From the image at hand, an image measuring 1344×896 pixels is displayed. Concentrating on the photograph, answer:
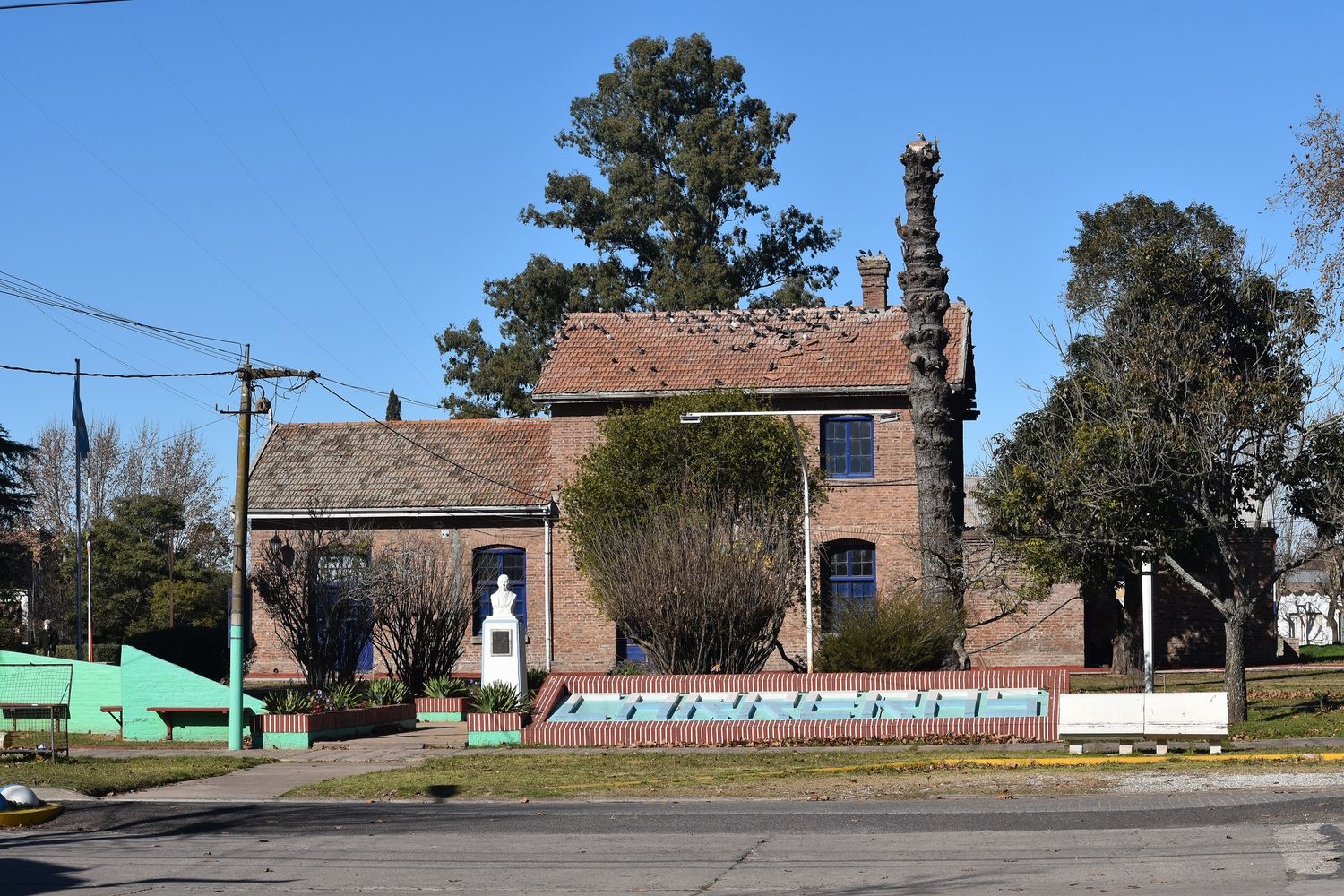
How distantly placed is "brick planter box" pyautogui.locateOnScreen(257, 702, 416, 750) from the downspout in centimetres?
1316

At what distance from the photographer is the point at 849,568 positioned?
37500 millimetres

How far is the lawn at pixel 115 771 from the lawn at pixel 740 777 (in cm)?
210

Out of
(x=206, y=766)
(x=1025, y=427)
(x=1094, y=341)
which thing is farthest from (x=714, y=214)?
(x=206, y=766)

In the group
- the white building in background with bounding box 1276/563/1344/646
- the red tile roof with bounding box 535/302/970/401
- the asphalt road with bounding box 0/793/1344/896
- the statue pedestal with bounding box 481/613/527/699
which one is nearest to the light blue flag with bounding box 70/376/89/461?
the red tile roof with bounding box 535/302/970/401

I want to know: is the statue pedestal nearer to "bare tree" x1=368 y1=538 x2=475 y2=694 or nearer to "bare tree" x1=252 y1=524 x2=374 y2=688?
"bare tree" x1=368 y1=538 x2=475 y2=694

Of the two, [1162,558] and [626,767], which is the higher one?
[1162,558]

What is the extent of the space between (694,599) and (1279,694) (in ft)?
32.5

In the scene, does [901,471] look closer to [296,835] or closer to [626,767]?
[626,767]

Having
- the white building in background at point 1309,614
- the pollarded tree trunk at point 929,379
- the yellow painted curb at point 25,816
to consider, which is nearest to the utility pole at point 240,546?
the yellow painted curb at point 25,816

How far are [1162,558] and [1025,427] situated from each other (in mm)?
11607

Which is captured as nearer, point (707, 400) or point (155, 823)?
point (155, 823)

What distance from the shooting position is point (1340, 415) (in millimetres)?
21672

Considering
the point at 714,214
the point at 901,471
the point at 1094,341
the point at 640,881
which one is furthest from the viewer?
the point at 714,214

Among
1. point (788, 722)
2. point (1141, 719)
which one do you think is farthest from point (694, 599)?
point (1141, 719)
